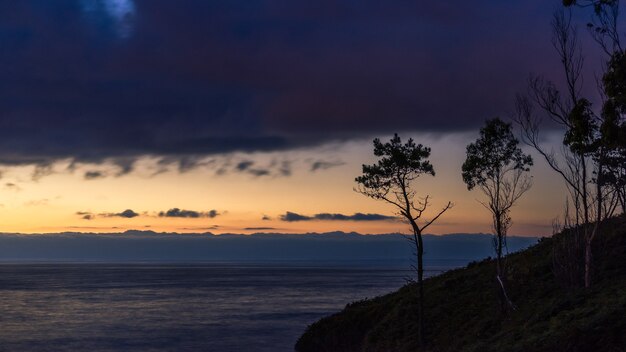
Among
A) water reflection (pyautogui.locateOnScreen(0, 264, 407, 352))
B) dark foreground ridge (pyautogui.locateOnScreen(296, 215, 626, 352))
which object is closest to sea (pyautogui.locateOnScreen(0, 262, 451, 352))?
water reflection (pyautogui.locateOnScreen(0, 264, 407, 352))

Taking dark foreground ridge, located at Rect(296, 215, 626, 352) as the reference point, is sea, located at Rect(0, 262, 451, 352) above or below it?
below

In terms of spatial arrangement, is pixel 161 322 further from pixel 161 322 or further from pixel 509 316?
pixel 509 316

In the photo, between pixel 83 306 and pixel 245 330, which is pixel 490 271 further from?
pixel 83 306

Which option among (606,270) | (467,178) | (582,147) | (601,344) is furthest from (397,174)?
(601,344)

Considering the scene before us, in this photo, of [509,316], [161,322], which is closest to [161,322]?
[161,322]

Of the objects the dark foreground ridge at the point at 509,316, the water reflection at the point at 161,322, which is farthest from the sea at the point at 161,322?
the dark foreground ridge at the point at 509,316

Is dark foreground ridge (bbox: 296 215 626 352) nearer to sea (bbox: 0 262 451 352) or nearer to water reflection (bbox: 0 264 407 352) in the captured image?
sea (bbox: 0 262 451 352)

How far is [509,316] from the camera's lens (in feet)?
126

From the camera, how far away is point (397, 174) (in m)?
39.9

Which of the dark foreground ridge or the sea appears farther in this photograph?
the sea

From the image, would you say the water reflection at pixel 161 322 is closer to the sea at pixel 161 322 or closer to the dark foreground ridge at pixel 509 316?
the sea at pixel 161 322

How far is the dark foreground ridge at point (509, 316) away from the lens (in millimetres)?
26094

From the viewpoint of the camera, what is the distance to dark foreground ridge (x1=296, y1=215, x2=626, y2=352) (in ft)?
85.6

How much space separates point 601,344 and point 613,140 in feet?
44.9
